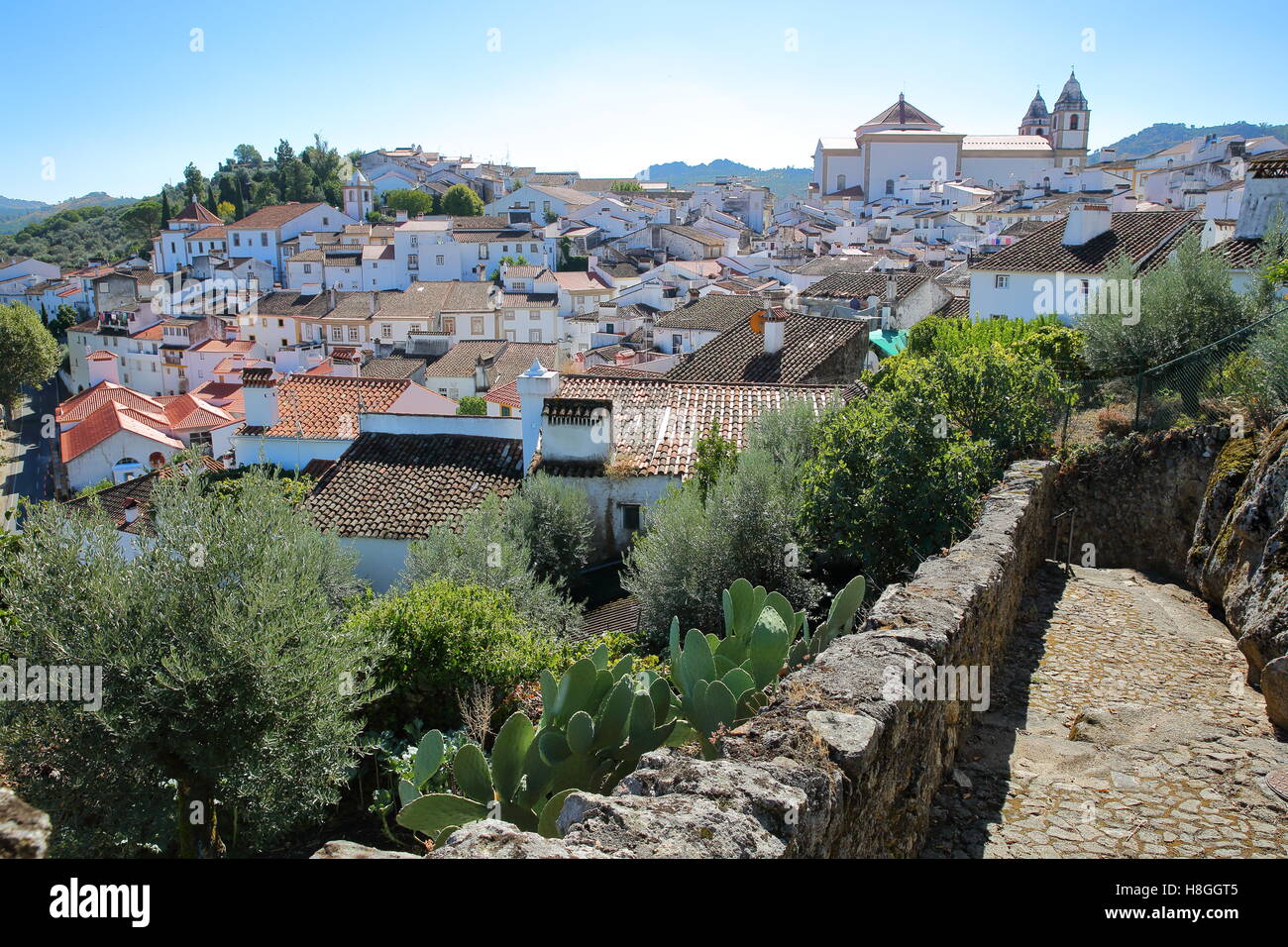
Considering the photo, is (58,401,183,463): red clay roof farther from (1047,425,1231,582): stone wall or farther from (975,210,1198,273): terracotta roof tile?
(1047,425,1231,582): stone wall

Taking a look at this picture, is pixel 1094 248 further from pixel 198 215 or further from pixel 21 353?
pixel 198 215

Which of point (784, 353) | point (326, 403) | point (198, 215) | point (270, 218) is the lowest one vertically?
point (326, 403)

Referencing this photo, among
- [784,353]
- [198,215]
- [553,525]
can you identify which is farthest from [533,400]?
[198,215]

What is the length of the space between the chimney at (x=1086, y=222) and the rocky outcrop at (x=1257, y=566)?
17373 millimetres

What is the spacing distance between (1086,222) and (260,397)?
20.5 m

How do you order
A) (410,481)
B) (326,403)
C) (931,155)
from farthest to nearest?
(931,155)
(326,403)
(410,481)

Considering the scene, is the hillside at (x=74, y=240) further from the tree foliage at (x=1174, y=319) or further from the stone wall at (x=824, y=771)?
the stone wall at (x=824, y=771)

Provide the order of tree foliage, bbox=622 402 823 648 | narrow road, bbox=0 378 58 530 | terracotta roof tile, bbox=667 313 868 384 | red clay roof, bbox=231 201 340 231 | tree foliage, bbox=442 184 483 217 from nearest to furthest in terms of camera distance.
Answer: tree foliage, bbox=622 402 823 648
terracotta roof tile, bbox=667 313 868 384
narrow road, bbox=0 378 58 530
red clay roof, bbox=231 201 340 231
tree foliage, bbox=442 184 483 217

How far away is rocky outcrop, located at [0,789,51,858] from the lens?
2.70 metres

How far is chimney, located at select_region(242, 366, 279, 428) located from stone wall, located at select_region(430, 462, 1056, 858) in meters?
16.7

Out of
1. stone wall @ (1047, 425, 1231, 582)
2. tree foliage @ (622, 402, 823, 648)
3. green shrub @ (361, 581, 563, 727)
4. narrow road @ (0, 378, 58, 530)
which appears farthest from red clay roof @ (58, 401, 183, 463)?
stone wall @ (1047, 425, 1231, 582)

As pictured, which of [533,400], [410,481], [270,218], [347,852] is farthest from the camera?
[270,218]

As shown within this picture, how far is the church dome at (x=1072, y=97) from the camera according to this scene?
99625 millimetres

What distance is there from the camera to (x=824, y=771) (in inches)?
156
